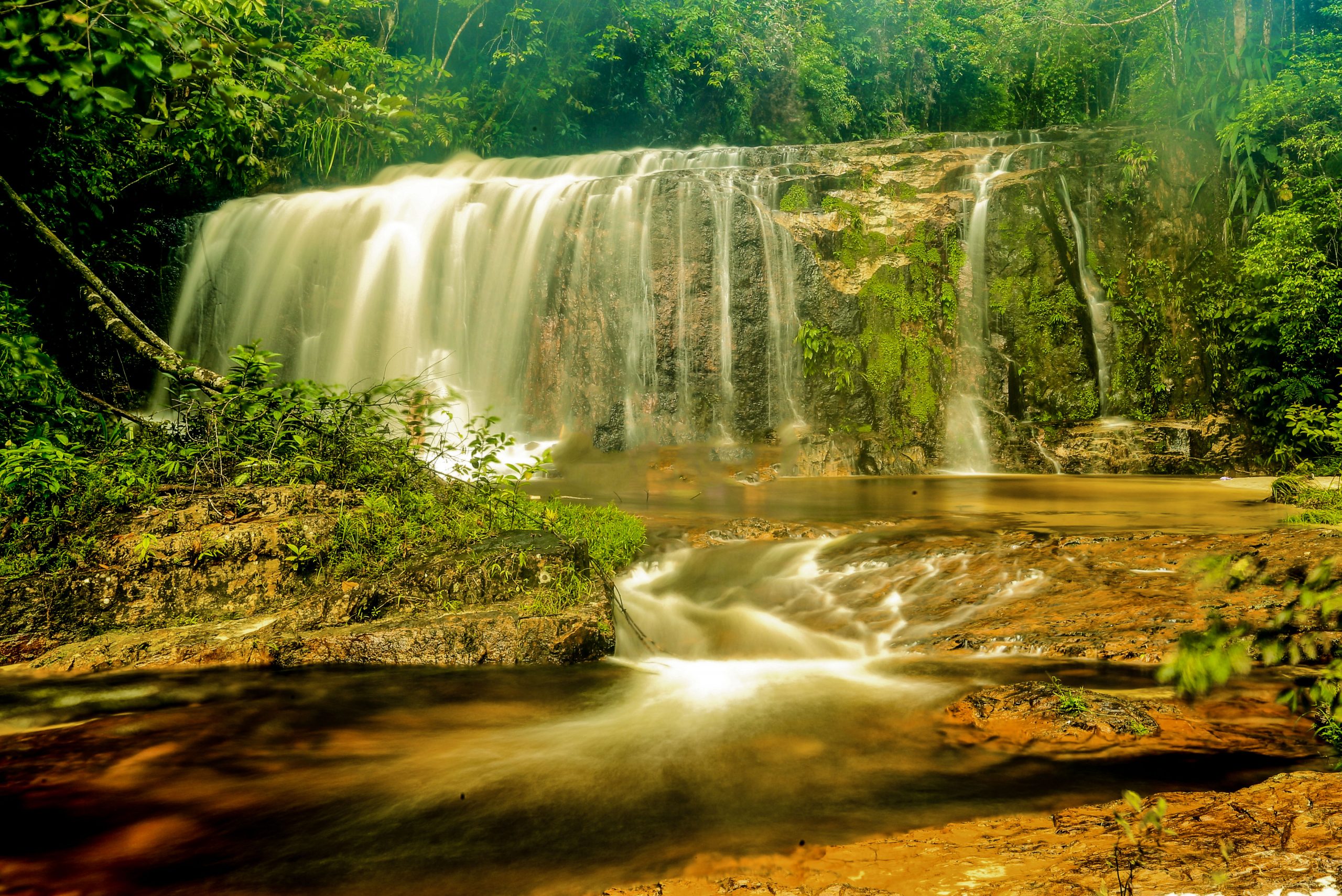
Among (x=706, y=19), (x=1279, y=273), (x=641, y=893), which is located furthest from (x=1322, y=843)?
(x=706, y=19)

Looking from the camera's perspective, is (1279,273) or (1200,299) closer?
(1279,273)

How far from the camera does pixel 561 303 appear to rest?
12.9m

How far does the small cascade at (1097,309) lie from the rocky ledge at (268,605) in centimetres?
1006

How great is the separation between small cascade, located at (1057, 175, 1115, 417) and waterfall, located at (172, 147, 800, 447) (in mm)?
4524

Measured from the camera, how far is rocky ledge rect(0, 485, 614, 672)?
4.83 metres

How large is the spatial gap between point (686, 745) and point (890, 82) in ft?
78.9

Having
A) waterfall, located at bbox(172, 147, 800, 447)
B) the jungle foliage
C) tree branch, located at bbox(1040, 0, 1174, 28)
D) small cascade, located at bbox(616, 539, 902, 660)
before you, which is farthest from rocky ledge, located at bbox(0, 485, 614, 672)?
tree branch, located at bbox(1040, 0, 1174, 28)

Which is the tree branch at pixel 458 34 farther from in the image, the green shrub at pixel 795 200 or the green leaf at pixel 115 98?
the green leaf at pixel 115 98

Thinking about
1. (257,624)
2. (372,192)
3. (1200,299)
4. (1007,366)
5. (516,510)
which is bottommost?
(257,624)

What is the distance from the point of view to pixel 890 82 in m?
23.7

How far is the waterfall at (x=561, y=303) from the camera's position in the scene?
41.3 ft

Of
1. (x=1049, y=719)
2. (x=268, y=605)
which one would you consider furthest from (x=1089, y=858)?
(x=268, y=605)

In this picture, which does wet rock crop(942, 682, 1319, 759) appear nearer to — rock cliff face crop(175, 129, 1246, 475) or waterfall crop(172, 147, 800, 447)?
rock cliff face crop(175, 129, 1246, 475)

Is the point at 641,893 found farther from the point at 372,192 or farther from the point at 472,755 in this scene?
the point at 372,192
